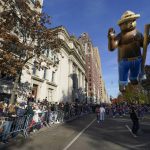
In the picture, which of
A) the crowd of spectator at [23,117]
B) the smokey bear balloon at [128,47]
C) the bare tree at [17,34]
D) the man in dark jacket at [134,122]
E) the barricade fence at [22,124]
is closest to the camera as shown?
the smokey bear balloon at [128,47]

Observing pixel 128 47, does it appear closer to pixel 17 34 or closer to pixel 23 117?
pixel 23 117

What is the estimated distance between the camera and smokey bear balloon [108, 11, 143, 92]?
14.9 ft

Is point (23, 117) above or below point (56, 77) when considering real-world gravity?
below

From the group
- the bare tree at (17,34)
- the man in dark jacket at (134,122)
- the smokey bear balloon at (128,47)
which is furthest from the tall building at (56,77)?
the smokey bear balloon at (128,47)

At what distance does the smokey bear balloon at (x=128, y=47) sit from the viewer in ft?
14.9

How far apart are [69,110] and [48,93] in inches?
415

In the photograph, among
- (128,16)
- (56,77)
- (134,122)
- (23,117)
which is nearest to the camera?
(128,16)

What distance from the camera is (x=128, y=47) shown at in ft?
15.5

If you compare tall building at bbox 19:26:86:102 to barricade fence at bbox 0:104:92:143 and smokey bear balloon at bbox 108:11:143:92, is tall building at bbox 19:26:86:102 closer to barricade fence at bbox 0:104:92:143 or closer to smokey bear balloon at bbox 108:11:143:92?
barricade fence at bbox 0:104:92:143

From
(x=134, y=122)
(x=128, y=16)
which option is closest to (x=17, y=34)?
(x=134, y=122)

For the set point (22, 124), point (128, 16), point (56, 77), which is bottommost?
point (22, 124)

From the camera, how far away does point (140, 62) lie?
14.6 feet

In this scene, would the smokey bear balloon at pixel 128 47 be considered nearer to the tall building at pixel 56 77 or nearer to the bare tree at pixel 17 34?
the bare tree at pixel 17 34

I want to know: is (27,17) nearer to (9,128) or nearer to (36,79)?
(9,128)
